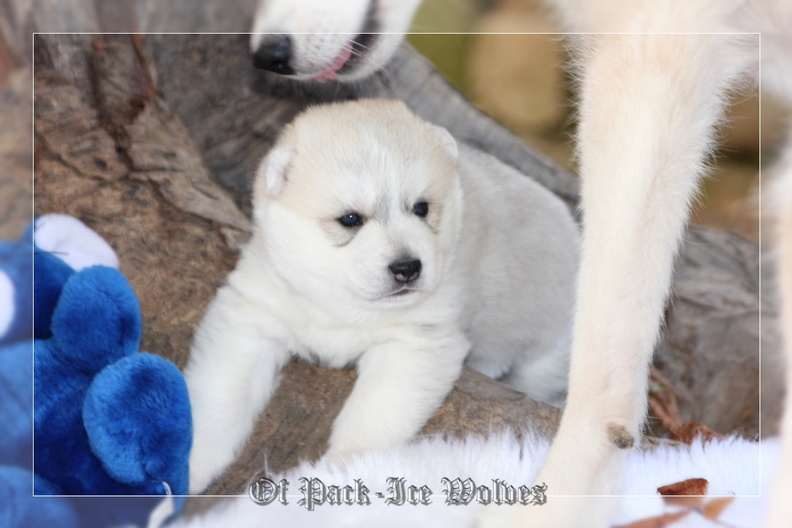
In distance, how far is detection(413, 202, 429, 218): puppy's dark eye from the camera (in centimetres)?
123

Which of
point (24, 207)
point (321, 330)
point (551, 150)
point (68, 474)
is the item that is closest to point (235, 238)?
point (321, 330)

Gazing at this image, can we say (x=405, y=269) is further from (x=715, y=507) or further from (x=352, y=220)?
(x=715, y=507)

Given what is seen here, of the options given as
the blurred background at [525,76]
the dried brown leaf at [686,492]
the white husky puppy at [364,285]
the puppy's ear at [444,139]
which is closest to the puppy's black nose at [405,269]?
the white husky puppy at [364,285]

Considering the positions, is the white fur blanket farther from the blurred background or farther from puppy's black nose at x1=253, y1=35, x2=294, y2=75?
puppy's black nose at x1=253, y1=35, x2=294, y2=75

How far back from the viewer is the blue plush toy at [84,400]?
1.13m

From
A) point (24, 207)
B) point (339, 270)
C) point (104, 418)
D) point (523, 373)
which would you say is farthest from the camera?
point (523, 373)

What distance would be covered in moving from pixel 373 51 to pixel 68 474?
794mm

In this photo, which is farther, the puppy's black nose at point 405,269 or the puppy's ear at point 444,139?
the puppy's ear at point 444,139

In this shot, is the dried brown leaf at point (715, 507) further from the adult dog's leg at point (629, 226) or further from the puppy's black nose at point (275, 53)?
the puppy's black nose at point (275, 53)

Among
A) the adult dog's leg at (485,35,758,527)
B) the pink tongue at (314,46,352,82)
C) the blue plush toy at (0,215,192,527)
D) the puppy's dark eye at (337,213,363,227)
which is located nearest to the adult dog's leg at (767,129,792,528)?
the adult dog's leg at (485,35,758,527)

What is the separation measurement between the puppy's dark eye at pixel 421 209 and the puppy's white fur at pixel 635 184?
0.83 feet

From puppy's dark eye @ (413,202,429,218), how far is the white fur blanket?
1.14 ft

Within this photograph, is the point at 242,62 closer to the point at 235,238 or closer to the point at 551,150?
the point at 235,238

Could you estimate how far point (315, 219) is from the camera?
4.03 ft
